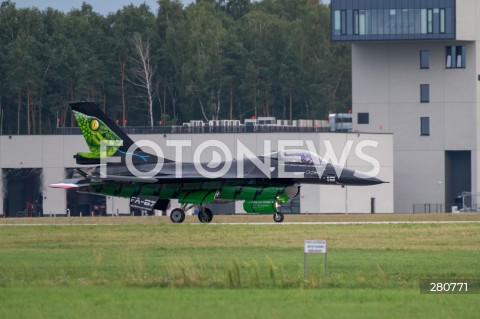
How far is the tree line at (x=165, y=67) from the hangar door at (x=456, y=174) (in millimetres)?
28651

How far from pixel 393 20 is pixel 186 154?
16022mm

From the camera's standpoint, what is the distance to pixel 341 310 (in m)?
19.7

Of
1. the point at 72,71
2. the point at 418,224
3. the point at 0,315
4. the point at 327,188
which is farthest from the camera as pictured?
the point at 72,71

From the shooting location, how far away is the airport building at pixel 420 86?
75.9 m

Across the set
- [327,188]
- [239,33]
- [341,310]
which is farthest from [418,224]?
[239,33]

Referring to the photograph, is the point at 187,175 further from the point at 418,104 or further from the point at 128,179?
the point at 418,104

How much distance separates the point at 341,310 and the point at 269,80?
89.0m

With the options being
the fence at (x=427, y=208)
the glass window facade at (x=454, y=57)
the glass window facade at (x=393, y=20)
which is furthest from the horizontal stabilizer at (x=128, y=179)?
the glass window facade at (x=454, y=57)

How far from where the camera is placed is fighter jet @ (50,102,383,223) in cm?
4331

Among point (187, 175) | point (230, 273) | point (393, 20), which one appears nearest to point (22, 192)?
point (393, 20)

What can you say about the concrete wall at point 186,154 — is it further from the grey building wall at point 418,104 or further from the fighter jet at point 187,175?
the fighter jet at point 187,175

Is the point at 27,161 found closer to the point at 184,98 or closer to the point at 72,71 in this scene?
the point at 72,71

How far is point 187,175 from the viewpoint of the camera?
1710 inches

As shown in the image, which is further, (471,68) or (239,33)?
(239,33)
